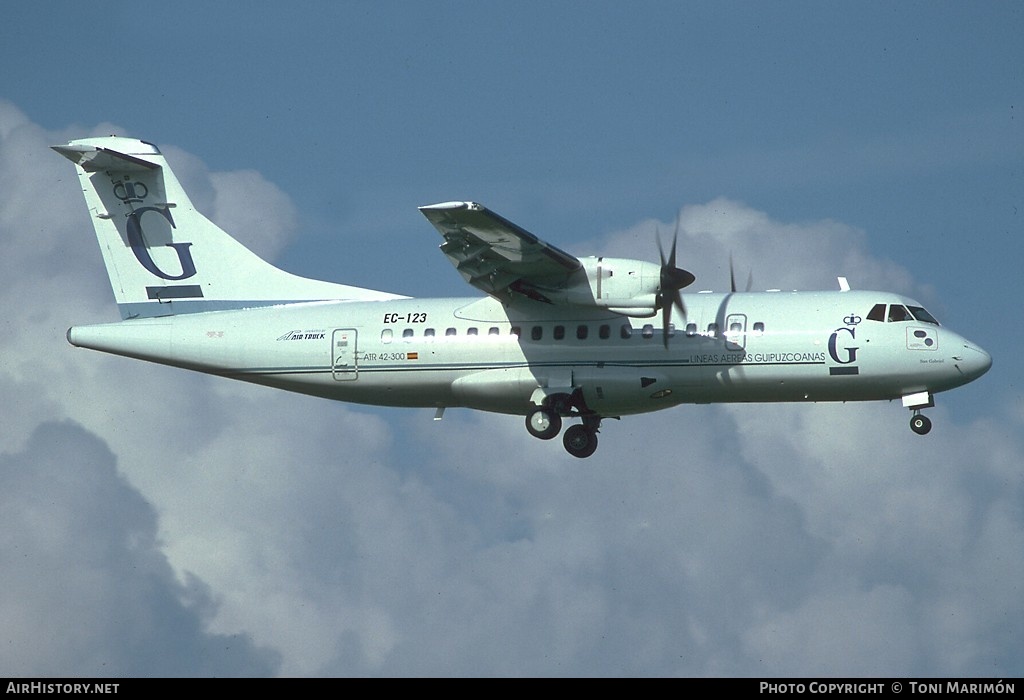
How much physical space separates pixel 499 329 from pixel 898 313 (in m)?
8.31

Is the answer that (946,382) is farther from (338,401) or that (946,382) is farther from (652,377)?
(338,401)

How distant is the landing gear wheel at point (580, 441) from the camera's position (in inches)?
1249

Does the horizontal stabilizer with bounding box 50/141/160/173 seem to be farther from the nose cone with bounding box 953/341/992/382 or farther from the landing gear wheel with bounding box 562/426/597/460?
the nose cone with bounding box 953/341/992/382

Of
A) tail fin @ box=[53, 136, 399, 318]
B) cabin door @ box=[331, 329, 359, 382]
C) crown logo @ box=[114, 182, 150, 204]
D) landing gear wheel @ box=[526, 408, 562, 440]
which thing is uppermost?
crown logo @ box=[114, 182, 150, 204]

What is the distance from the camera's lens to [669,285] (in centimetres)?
2892

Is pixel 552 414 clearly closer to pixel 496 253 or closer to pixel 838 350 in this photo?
pixel 496 253

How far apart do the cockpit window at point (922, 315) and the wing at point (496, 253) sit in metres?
7.01

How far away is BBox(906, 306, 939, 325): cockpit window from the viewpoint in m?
29.8

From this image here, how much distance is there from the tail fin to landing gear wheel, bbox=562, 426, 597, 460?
530 cm

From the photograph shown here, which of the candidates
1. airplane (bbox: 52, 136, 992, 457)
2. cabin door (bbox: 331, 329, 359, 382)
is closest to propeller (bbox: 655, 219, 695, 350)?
airplane (bbox: 52, 136, 992, 457)

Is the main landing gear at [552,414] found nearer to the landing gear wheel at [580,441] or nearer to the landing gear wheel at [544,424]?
the landing gear wheel at [544,424]

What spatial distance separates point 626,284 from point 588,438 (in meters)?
4.44

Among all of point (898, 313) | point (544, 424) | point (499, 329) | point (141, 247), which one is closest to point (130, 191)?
point (141, 247)
